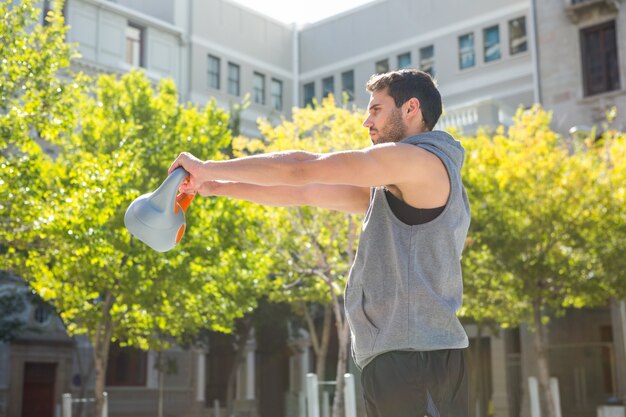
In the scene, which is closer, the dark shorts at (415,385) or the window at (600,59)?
the dark shorts at (415,385)

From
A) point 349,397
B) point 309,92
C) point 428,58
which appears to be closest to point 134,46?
point 309,92

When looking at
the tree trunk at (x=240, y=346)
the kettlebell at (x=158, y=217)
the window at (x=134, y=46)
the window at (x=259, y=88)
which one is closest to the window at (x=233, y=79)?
the window at (x=259, y=88)

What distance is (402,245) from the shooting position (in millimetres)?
2979

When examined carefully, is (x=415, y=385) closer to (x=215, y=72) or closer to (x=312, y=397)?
(x=312, y=397)

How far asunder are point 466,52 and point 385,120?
33.2 metres

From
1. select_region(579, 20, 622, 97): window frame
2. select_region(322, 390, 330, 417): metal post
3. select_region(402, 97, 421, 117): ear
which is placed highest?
select_region(579, 20, 622, 97): window frame

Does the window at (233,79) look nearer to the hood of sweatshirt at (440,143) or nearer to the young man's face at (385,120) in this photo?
the young man's face at (385,120)

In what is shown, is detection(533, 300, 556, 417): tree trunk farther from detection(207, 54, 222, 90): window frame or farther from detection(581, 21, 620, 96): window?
detection(207, 54, 222, 90): window frame

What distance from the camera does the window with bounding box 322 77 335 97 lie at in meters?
40.2

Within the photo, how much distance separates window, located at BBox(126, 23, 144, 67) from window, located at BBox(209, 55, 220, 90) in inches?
175

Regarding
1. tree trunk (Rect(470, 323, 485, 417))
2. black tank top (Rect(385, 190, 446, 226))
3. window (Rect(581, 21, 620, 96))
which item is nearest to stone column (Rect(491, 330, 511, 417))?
tree trunk (Rect(470, 323, 485, 417))

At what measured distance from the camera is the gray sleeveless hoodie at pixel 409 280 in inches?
115

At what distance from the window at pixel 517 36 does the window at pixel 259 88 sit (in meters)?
12.4

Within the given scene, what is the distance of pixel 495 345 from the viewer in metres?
29.5
